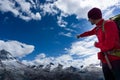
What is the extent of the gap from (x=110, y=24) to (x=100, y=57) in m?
1.13

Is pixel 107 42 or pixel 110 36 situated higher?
pixel 110 36

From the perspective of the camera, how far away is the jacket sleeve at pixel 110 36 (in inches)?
345

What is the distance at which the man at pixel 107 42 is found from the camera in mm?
8797

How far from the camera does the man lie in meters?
8.80

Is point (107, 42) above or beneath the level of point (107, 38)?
beneath

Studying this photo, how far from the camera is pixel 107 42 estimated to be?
29.0 feet

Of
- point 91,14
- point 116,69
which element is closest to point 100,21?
point 91,14

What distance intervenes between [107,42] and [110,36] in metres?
0.20

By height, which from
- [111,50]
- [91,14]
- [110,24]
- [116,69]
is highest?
[91,14]

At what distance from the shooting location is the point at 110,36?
8805 millimetres

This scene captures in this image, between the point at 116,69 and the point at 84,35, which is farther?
the point at 84,35

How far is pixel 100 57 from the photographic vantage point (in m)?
9.26

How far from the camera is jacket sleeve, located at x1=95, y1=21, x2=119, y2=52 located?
8772mm

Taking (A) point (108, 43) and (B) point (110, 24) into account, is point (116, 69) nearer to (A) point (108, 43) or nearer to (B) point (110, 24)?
(A) point (108, 43)
